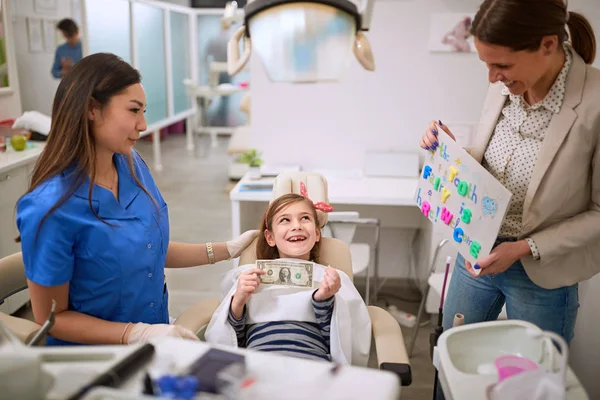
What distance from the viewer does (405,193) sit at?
280cm

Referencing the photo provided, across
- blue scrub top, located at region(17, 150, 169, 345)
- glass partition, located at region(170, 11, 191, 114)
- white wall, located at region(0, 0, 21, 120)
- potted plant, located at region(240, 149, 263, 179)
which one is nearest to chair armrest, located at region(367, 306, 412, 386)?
blue scrub top, located at region(17, 150, 169, 345)

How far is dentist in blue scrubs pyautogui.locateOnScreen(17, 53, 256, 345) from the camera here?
1293 mm

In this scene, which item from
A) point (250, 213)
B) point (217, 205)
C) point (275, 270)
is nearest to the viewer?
point (275, 270)

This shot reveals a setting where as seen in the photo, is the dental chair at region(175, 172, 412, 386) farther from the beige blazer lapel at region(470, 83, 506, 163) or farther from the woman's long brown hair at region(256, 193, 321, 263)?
the beige blazer lapel at region(470, 83, 506, 163)

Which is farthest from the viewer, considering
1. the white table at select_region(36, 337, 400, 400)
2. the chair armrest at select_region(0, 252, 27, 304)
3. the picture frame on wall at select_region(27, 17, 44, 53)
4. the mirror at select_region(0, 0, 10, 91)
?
the picture frame on wall at select_region(27, 17, 44, 53)

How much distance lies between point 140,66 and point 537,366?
16.4 ft

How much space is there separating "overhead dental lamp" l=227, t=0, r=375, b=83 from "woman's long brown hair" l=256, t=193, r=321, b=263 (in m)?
0.71

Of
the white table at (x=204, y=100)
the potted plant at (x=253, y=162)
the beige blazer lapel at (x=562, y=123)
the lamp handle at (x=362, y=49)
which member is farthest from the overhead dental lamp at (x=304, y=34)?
the white table at (x=204, y=100)

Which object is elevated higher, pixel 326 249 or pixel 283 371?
pixel 283 371

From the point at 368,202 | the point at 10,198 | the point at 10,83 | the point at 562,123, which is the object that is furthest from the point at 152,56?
the point at 562,123

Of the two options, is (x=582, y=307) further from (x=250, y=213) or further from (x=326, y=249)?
(x=250, y=213)

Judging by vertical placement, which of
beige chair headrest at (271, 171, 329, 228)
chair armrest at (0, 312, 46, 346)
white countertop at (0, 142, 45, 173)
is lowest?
chair armrest at (0, 312, 46, 346)

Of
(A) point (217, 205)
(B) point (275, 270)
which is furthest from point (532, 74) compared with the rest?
(A) point (217, 205)

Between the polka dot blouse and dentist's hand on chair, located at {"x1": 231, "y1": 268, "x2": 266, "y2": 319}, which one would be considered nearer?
the polka dot blouse
